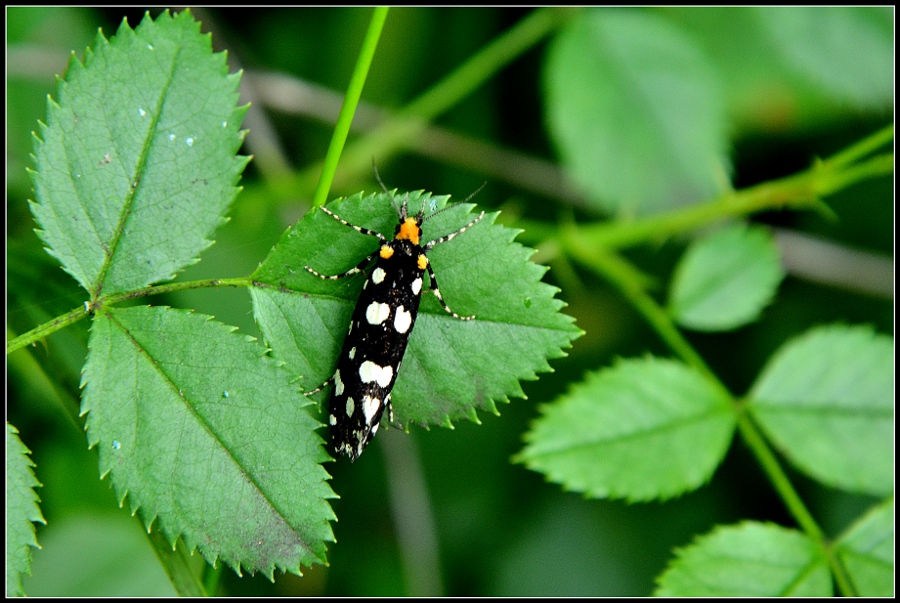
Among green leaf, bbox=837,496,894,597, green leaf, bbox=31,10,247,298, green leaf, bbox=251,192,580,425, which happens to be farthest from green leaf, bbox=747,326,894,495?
green leaf, bbox=31,10,247,298

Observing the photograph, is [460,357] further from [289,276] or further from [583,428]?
[583,428]

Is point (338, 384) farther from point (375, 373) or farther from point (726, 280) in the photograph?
point (726, 280)

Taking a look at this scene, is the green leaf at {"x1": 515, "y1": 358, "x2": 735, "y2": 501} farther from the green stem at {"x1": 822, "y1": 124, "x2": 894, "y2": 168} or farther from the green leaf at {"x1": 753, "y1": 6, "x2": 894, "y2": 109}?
the green leaf at {"x1": 753, "y1": 6, "x2": 894, "y2": 109}

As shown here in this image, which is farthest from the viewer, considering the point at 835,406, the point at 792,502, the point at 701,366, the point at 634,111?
the point at 634,111

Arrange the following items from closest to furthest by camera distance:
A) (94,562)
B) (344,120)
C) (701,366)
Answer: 1. (344,120)
2. (701,366)
3. (94,562)

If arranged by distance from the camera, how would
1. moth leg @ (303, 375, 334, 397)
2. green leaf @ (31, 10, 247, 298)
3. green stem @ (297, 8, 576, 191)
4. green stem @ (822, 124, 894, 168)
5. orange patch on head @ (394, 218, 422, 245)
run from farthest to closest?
1. green stem @ (297, 8, 576, 191)
2. green stem @ (822, 124, 894, 168)
3. orange patch on head @ (394, 218, 422, 245)
4. moth leg @ (303, 375, 334, 397)
5. green leaf @ (31, 10, 247, 298)

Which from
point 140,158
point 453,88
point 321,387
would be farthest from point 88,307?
point 453,88
